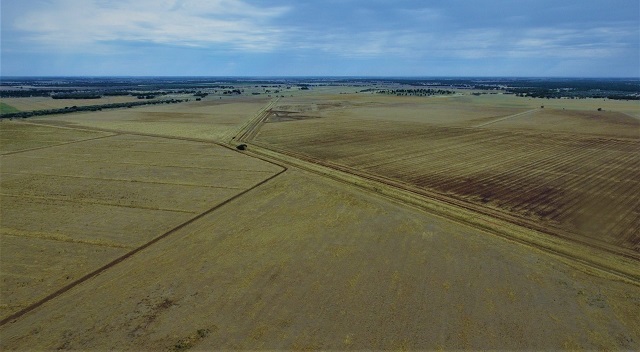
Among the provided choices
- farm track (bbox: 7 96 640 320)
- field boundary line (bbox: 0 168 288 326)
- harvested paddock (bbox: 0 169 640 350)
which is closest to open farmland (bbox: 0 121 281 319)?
field boundary line (bbox: 0 168 288 326)

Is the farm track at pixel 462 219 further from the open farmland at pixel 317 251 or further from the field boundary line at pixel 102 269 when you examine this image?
the open farmland at pixel 317 251

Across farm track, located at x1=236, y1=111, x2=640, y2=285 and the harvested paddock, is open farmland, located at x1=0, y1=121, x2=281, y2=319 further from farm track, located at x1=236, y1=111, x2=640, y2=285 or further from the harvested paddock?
farm track, located at x1=236, y1=111, x2=640, y2=285

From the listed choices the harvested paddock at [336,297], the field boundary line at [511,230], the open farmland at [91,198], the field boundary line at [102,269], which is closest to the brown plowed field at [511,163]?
the field boundary line at [511,230]

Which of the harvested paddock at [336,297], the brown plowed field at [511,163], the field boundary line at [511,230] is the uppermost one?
the brown plowed field at [511,163]

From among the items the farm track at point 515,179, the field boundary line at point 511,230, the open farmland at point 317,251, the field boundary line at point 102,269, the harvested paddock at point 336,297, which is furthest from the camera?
the farm track at point 515,179

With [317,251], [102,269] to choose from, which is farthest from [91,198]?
[317,251]

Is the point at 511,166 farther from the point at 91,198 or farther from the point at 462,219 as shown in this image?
the point at 91,198
